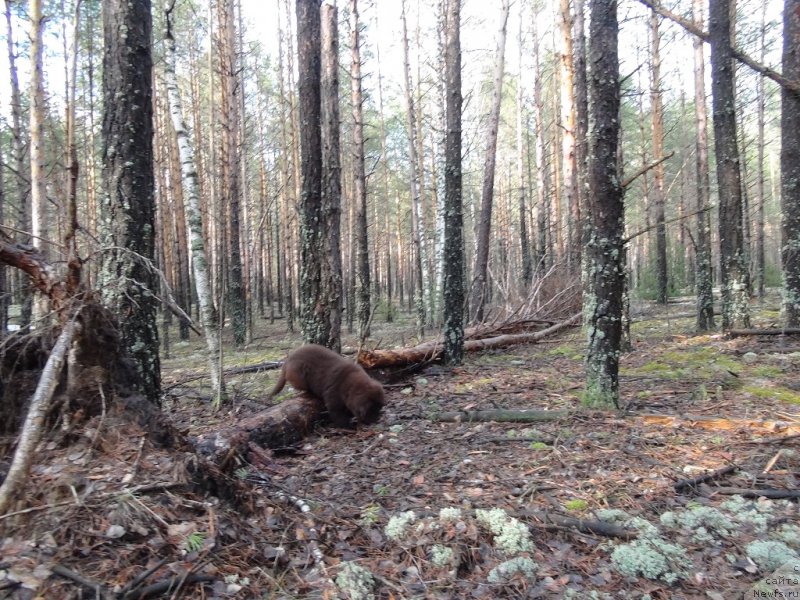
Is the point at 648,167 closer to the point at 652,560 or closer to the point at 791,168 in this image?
the point at 652,560

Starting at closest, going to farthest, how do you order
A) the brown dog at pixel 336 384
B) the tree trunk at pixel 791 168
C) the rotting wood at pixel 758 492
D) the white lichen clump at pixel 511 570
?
the white lichen clump at pixel 511 570
the rotting wood at pixel 758 492
the brown dog at pixel 336 384
the tree trunk at pixel 791 168

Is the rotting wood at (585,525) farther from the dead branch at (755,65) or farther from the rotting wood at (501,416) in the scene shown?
the dead branch at (755,65)

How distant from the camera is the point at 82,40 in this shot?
1994 centimetres

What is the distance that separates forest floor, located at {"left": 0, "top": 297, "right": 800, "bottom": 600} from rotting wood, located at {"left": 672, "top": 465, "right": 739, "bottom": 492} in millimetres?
30

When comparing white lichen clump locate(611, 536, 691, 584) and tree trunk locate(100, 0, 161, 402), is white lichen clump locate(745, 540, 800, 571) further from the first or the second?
tree trunk locate(100, 0, 161, 402)

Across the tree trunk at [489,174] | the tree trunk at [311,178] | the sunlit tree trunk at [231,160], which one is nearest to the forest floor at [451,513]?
the tree trunk at [311,178]

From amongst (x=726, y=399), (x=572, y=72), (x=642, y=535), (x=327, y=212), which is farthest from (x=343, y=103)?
(x=642, y=535)

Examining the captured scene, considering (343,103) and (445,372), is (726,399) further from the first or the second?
(343,103)

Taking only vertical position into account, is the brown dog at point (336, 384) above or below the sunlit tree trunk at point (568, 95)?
below

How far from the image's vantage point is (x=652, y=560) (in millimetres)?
3127

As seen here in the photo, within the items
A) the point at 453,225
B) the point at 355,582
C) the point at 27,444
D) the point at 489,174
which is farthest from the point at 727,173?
the point at 27,444

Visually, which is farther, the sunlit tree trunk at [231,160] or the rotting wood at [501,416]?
the sunlit tree trunk at [231,160]

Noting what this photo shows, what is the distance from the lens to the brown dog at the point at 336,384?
6.43 metres

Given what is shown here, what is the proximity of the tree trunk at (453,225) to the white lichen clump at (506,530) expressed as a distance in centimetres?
590
